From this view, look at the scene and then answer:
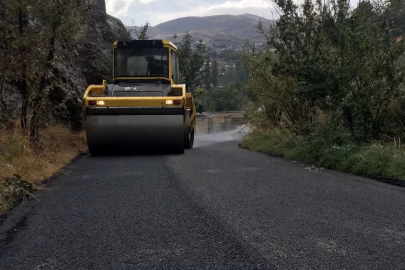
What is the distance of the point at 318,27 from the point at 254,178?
592cm

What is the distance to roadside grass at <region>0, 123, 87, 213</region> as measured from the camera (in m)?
6.22

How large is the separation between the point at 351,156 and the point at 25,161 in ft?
18.8

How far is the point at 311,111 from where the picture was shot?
46.4 ft

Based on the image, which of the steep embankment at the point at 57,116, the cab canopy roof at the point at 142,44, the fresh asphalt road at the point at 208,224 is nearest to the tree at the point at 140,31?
the steep embankment at the point at 57,116

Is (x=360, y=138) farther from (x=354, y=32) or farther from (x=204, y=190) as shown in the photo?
(x=204, y=190)

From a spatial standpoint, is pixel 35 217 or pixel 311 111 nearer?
pixel 35 217

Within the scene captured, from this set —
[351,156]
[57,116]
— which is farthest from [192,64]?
[351,156]

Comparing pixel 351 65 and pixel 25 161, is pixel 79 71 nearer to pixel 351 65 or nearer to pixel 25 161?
pixel 25 161

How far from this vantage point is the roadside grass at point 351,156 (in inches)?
313

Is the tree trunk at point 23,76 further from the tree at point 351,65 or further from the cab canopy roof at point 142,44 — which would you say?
the tree at point 351,65

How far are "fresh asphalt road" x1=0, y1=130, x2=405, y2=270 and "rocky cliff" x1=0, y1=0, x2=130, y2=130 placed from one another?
4.76m

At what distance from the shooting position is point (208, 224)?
4691 millimetres

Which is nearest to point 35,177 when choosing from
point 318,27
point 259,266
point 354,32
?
point 259,266

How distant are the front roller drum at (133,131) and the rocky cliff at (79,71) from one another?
38.4 inches
